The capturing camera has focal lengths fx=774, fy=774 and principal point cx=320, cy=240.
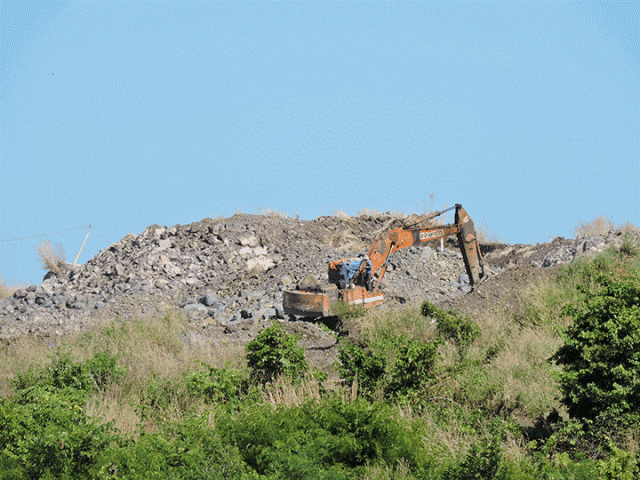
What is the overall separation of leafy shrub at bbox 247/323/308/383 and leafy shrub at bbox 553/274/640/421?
402 centimetres

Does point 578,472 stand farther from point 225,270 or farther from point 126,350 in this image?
point 225,270

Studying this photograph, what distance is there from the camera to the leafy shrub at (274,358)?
11.4 m

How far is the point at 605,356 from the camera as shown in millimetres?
8344

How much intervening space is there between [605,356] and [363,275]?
29.6ft

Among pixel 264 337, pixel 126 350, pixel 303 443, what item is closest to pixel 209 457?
pixel 303 443

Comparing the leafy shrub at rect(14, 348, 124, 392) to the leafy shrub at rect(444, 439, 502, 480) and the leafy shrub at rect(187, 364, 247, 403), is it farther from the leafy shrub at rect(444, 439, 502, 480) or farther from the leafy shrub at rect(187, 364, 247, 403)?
the leafy shrub at rect(444, 439, 502, 480)

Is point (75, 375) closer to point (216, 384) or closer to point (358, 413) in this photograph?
point (216, 384)

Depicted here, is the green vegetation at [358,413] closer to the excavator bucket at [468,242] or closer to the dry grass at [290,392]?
the dry grass at [290,392]

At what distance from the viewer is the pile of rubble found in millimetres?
21578

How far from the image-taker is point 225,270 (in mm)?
26109

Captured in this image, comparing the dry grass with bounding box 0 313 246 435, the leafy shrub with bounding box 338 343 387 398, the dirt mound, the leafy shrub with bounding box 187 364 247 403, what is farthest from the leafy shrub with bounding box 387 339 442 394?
the dirt mound

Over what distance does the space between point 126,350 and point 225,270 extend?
1248 centimetres

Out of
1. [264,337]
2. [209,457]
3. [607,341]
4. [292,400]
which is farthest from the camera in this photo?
[264,337]

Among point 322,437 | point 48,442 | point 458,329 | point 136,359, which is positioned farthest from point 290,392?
point 458,329
